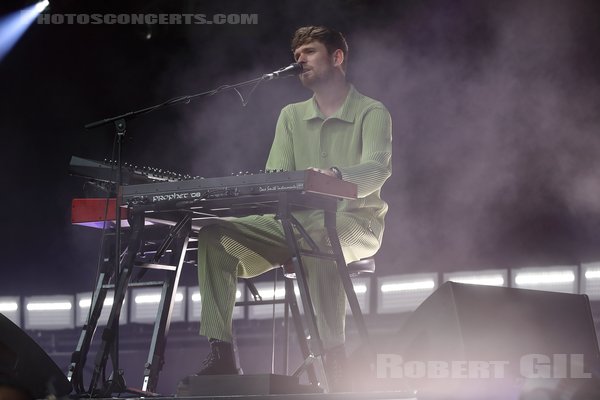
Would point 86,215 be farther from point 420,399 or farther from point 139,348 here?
point 139,348

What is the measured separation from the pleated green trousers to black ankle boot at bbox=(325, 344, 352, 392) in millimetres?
223

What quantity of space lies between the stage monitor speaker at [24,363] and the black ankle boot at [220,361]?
488 millimetres

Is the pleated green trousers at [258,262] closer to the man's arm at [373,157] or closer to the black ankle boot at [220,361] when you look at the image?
the black ankle boot at [220,361]

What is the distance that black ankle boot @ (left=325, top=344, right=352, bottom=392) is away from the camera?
2.46m

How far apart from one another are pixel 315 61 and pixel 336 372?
1.33 metres

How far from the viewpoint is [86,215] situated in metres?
3.02

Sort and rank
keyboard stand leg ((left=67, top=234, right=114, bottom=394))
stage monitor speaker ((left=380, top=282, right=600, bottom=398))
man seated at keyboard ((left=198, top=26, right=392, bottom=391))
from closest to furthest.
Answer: stage monitor speaker ((left=380, top=282, right=600, bottom=398)), keyboard stand leg ((left=67, top=234, right=114, bottom=394)), man seated at keyboard ((left=198, top=26, right=392, bottom=391))

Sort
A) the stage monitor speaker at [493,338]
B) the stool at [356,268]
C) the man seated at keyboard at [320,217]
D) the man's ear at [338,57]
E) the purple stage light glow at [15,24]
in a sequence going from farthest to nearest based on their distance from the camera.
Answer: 1. the purple stage light glow at [15,24]
2. the man's ear at [338,57]
3. the stool at [356,268]
4. the man seated at keyboard at [320,217]
5. the stage monitor speaker at [493,338]

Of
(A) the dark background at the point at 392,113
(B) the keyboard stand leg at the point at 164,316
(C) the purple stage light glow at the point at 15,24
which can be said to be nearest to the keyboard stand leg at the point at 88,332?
(B) the keyboard stand leg at the point at 164,316

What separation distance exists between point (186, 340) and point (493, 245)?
6.94ft

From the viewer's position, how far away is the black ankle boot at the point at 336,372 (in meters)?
2.46

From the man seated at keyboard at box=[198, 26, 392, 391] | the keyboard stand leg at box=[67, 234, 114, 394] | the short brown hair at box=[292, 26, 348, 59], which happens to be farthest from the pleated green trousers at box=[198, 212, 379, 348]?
the short brown hair at box=[292, 26, 348, 59]

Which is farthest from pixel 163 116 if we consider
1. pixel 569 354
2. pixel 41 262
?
pixel 569 354

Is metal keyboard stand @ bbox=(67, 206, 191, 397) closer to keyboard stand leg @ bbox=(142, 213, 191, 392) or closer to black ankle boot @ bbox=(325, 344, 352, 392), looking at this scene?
keyboard stand leg @ bbox=(142, 213, 191, 392)
